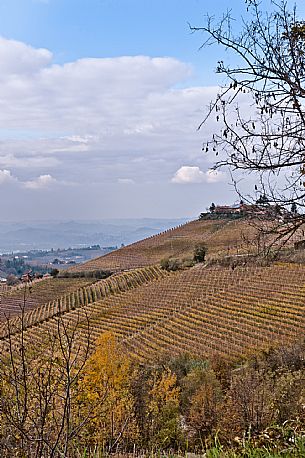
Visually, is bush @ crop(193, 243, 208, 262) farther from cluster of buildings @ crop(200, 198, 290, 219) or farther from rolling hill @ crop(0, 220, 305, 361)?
cluster of buildings @ crop(200, 198, 290, 219)

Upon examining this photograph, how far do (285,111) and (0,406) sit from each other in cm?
274

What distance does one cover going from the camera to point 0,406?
3.14 m

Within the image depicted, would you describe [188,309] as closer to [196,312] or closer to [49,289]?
[196,312]

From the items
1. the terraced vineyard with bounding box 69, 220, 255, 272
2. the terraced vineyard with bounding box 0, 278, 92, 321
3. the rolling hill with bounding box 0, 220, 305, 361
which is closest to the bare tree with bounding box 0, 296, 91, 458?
the rolling hill with bounding box 0, 220, 305, 361

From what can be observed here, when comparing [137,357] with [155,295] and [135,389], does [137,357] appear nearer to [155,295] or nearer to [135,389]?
[135,389]

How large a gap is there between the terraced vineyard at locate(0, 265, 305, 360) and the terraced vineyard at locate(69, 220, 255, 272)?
11262mm

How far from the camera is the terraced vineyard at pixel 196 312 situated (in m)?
24.4

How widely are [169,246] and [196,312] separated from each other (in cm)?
3209

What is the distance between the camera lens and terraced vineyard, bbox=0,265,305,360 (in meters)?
24.4

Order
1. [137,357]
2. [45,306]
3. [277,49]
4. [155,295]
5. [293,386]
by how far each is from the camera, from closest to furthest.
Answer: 1. [277,49]
2. [293,386]
3. [137,357]
4. [155,295]
5. [45,306]

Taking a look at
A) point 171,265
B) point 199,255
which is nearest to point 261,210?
point 171,265

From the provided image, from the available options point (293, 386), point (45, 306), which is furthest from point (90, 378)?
point (45, 306)

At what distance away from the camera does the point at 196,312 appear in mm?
29938

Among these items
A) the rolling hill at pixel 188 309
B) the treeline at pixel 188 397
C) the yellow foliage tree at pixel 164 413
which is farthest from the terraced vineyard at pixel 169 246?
the yellow foliage tree at pixel 164 413
